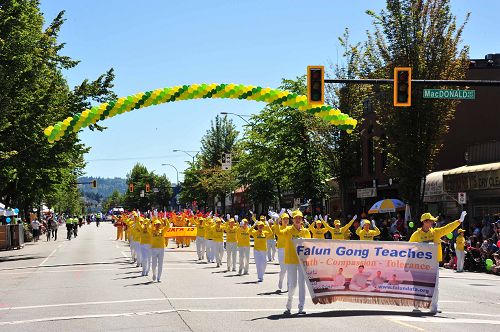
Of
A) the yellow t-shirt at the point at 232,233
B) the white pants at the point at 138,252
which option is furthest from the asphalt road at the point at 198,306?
the white pants at the point at 138,252

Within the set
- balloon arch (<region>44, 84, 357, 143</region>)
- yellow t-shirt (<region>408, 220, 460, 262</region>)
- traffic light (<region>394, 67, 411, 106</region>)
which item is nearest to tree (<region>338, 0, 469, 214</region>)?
balloon arch (<region>44, 84, 357, 143</region>)

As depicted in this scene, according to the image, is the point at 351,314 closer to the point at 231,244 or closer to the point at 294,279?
the point at 294,279

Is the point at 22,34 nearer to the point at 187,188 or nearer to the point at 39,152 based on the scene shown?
the point at 39,152

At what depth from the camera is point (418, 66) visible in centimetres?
3206

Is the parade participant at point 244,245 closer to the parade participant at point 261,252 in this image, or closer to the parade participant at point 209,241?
the parade participant at point 261,252

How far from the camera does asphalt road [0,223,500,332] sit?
448 inches

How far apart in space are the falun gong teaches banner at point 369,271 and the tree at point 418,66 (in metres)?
19.8

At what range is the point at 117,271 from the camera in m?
24.0

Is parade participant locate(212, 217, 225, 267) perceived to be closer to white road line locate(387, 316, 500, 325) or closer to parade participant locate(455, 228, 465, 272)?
parade participant locate(455, 228, 465, 272)

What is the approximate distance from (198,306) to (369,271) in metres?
3.39

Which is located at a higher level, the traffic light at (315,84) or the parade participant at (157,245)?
the traffic light at (315,84)

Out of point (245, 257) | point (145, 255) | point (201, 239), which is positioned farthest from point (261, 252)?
point (201, 239)

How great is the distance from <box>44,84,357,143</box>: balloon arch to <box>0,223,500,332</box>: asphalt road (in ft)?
23.0

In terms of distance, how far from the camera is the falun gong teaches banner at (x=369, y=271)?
12969 millimetres
